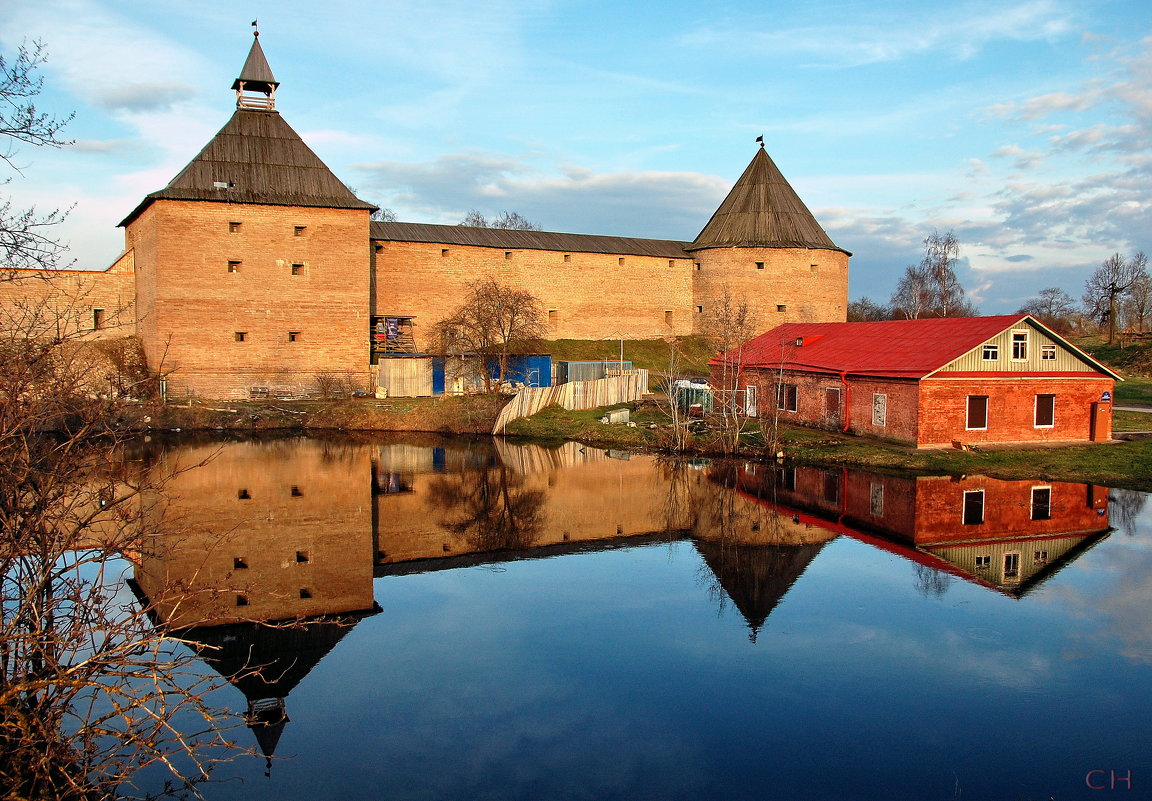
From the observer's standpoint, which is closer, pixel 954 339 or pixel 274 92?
pixel 954 339

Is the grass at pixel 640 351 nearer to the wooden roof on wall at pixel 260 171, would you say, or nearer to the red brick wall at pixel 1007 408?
the wooden roof on wall at pixel 260 171

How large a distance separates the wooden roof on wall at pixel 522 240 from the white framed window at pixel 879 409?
65.9 feet

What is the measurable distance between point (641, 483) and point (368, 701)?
9.52 m

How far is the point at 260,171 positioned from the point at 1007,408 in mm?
23397

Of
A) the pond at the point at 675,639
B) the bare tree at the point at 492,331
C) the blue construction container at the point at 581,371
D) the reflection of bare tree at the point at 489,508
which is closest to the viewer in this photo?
the pond at the point at 675,639

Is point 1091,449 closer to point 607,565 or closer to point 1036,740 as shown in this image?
point 607,565

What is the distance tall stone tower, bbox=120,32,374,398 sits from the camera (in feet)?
85.6

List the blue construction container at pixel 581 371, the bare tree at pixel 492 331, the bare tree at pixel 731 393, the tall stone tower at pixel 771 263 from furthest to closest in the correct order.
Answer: the tall stone tower at pixel 771 263 < the blue construction container at pixel 581 371 < the bare tree at pixel 492 331 < the bare tree at pixel 731 393

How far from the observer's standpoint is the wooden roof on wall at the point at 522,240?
110 ft

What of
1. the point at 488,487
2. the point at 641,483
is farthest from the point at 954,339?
the point at 488,487

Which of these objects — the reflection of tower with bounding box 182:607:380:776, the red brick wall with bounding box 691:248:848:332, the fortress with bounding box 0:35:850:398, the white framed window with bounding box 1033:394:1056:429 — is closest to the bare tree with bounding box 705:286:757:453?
the red brick wall with bounding box 691:248:848:332

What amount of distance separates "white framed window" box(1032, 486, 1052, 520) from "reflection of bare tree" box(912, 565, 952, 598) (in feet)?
11.1

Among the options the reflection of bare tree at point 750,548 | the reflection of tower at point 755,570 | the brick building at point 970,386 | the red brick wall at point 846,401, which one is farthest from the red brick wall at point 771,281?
the reflection of tower at point 755,570

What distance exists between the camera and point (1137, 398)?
89.4 ft
